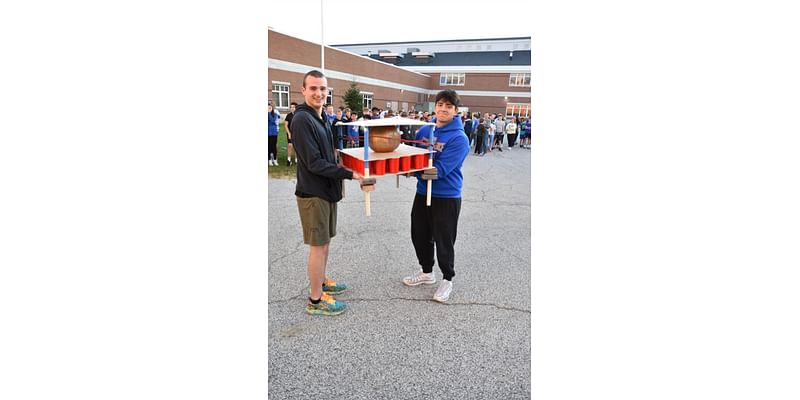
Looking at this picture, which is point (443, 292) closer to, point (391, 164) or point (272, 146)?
point (391, 164)

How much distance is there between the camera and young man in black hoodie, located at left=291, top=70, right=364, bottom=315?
8.33 ft

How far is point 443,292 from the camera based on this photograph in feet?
10.7

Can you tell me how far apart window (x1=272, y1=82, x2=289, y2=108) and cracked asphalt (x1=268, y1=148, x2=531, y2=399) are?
17928 millimetres

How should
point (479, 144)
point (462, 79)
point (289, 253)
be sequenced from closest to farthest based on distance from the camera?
point (289, 253) → point (479, 144) → point (462, 79)

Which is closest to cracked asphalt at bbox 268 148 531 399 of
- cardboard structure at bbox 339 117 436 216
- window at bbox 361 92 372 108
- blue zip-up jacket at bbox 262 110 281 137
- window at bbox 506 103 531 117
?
cardboard structure at bbox 339 117 436 216

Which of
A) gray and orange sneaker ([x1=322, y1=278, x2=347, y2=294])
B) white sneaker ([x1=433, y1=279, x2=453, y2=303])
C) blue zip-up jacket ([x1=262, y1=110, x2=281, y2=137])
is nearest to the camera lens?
white sneaker ([x1=433, y1=279, x2=453, y2=303])

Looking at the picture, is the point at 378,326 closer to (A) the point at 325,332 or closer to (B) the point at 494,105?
(A) the point at 325,332

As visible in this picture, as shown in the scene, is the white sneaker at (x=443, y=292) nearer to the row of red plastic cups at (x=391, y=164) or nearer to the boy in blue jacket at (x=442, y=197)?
the boy in blue jacket at (x=442, y=197)

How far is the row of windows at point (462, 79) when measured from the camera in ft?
117

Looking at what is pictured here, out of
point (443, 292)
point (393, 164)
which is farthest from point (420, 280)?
point (393, 164)

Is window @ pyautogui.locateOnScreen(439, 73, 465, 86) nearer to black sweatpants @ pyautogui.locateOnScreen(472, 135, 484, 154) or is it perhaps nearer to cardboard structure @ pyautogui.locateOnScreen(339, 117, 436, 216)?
black sweatpants @ pyautogui.locateOnScreen(472, 135, 484, 154)

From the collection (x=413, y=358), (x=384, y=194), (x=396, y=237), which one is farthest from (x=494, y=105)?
(x=413, y=358)

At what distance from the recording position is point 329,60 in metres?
24.6

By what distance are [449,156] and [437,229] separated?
0.67 metres
